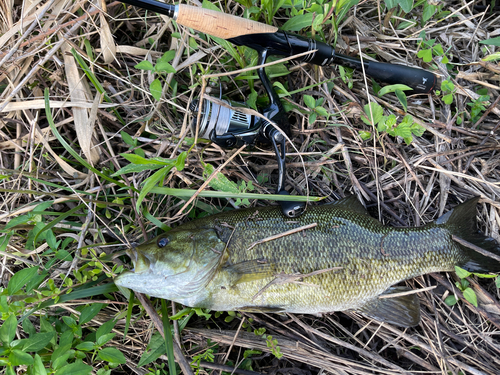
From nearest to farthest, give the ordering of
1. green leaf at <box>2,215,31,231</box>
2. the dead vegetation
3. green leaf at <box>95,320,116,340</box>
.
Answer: green leaf at <box>95,320,116,340</box> → green leaf at <box>2,215,31,231</box> → the dead vegetation

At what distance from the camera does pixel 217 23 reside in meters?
2.30

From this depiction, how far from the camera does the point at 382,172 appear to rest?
3096mm

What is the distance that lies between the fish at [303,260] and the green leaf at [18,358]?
77 centimetres

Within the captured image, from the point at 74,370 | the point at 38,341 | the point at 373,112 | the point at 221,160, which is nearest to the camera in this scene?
the point at 74,370

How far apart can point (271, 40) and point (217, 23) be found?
0.45 metres

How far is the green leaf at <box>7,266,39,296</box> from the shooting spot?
2.31 m

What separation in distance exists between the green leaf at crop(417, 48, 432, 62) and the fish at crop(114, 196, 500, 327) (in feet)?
4.59

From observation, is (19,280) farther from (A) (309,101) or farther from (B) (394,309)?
(B) (394,309)

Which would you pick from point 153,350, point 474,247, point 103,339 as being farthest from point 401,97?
point 103,339

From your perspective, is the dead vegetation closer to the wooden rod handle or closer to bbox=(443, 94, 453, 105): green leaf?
bbox=(443, 94, 453, 105): green leaf

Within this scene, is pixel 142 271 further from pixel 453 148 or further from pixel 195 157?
pixel 453 148

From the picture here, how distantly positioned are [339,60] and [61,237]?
305cm

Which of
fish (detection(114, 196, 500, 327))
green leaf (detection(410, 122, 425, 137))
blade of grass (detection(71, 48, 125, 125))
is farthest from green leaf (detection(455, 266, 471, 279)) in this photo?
blade of grass (detection(71, 48, 125, 125))

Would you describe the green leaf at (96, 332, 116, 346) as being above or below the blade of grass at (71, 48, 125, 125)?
below
